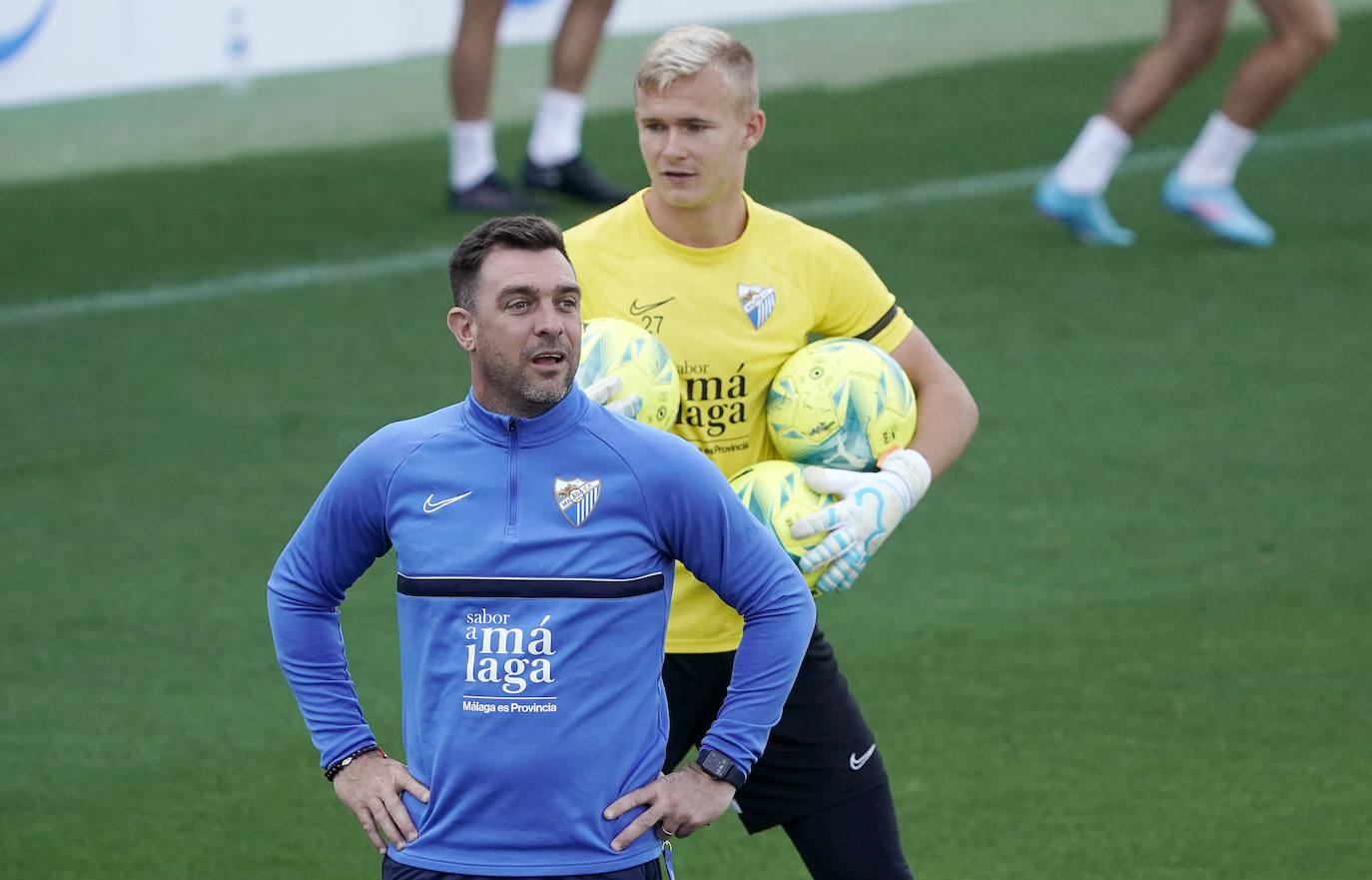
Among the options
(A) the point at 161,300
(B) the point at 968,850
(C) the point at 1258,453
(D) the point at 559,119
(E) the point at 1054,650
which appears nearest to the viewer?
(B) the point at 968,850

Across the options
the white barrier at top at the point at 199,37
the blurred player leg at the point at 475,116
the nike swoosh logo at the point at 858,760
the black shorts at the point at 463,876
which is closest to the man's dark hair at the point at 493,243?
the black shorts at the point at 463,876

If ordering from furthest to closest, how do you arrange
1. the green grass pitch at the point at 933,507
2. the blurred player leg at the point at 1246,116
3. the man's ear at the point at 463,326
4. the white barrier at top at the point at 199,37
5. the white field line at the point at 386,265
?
the white barrier at top at the point at 199,37
the white field line at the point at 386,265
the blurred player leg at the point at 1246,116
the green grass pitch at the point at 933,507
the man's ear at the point at 463,326

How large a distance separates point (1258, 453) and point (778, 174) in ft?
13.4

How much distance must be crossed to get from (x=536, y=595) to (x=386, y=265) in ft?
22.5

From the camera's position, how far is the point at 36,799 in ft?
17.6

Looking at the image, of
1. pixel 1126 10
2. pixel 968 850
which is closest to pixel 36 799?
pixel 968 850

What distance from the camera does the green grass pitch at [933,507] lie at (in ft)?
17.3

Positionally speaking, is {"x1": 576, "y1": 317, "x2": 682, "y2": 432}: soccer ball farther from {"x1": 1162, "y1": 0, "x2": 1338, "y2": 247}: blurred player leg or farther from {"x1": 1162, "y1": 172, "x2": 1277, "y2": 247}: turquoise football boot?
{"x1": 1162, "y1": 172, "x2": 1277, "y2": 247}: turquoise football boot

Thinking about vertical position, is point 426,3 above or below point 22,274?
above

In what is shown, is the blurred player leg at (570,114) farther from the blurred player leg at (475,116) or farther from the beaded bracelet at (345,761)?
the beaded bracelet at (345,761)

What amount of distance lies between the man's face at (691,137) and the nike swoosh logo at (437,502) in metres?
1.00

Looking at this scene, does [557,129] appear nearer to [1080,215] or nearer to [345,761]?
[1080,215]

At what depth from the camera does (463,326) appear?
3273 millimetres

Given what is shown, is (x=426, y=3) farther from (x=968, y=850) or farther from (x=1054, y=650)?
(x=968, y=850)
